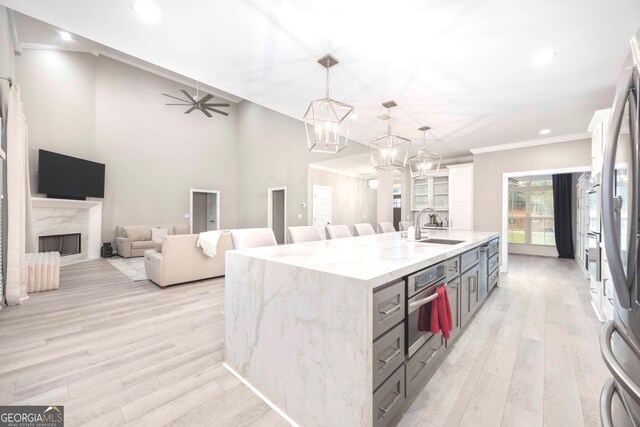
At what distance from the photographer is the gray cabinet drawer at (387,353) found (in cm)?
122

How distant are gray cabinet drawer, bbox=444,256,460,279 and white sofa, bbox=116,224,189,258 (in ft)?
23.3

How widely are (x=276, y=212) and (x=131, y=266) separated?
4.48m

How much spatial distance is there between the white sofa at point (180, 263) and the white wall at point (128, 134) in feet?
13.6

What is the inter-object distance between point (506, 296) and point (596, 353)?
155 centimetres

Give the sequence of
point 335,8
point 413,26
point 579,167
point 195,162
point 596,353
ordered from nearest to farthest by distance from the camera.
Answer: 1. point 335,8
2. point 413,26
3. point 596,353
4. point 579,167
5. point 195,162

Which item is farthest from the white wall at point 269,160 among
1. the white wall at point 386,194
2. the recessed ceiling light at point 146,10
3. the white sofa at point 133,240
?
the recessed ceiling light at point 146,10

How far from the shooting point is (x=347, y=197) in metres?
9.04

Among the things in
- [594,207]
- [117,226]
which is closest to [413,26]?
[594,207]

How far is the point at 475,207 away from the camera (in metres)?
5.61

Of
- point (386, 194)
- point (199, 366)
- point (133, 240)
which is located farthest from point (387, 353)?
point (133, 240)

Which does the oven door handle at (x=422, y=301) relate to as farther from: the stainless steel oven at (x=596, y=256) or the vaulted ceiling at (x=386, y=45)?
the stainless steel oven at (x=596, y=256)

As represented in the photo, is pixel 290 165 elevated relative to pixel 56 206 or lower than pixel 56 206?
Answer: elevated

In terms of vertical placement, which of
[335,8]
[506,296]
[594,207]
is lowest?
[506,296]

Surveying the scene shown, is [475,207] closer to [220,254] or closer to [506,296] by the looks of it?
[506,296]
